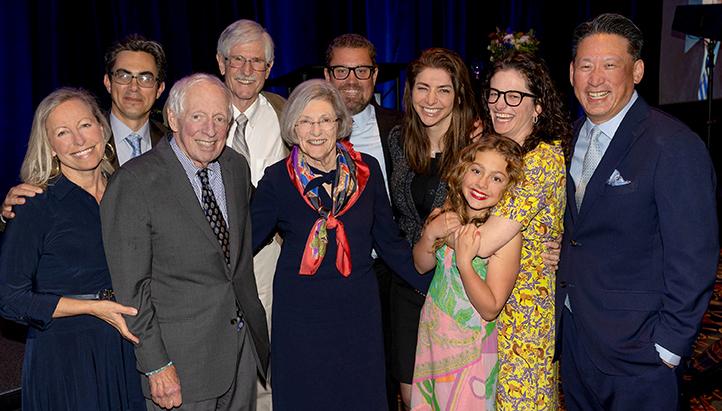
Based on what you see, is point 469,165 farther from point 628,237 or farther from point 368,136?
point 368,136

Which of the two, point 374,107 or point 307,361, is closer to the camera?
point 307,361

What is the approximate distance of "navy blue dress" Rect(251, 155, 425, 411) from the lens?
8.72ft

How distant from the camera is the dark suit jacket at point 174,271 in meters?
2.22

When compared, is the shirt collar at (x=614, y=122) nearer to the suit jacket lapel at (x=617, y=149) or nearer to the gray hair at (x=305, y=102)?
the suit jacket lapel at (x=617, y=149)

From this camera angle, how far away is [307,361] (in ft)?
8.80

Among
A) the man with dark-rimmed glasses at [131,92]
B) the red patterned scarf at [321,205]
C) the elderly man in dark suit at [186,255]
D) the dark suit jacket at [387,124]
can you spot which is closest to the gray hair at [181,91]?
the elderly man in dark suit at [186,255]

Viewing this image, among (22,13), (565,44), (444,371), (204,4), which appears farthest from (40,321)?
(565,44)

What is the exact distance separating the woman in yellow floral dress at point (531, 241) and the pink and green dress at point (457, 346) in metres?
0.05

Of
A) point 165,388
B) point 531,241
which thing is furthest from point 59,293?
point 531,241

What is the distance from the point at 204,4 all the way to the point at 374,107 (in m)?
2.88

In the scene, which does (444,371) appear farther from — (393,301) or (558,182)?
(558,182)

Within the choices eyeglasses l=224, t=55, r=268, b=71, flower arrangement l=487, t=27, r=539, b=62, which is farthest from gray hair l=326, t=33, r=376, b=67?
flower arrangement l=487, t=27, r=539, b=62

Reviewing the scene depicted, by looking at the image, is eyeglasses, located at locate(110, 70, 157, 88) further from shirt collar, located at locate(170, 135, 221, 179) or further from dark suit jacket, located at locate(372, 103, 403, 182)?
dark suit jacket, located at locate(372, 103, 403, 182)

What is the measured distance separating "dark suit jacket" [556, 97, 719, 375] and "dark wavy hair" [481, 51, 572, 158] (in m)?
0.19
